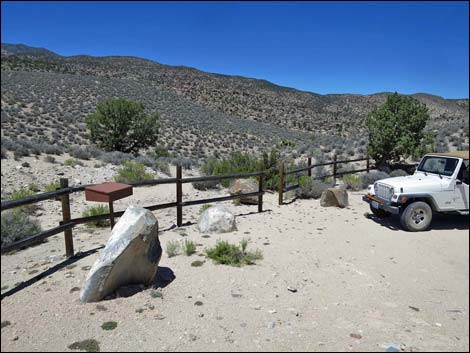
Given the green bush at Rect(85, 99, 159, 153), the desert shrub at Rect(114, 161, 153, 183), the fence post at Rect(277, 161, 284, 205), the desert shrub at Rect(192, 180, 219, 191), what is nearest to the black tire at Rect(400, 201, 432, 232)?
the fence post at Rect(277, 161, 284, 205)

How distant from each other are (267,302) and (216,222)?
3.06m

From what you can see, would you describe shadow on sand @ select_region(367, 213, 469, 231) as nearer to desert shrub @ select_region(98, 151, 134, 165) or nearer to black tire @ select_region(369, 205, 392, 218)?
black tire @ select_region(369, 205, 392, 218)

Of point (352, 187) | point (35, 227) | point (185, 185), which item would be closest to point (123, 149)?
point (185, 185)

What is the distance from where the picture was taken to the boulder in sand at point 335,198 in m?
9.60

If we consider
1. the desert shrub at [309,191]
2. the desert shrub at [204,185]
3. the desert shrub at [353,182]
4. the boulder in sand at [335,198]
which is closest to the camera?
Answer: the boulder in sand at [335,198]

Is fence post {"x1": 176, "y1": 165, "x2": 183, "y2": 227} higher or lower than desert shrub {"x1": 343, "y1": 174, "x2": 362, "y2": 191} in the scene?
higher

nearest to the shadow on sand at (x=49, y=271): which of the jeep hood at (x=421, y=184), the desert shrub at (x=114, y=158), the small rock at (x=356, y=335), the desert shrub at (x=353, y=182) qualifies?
the small rock at (x=356, y=335)

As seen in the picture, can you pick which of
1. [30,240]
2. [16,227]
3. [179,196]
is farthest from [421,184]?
[16,227]

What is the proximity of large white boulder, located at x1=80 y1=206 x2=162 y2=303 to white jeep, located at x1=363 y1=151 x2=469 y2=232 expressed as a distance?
505 centimetres

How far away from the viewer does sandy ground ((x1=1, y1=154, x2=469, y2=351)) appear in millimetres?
3207

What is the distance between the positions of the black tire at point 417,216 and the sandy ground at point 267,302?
41cm

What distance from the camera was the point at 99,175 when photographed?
1303cm

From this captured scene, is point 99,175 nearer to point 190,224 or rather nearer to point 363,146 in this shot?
→ point 190,224

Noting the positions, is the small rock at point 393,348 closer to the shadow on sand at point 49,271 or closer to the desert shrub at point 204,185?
the shadow on sand at point 49,271
